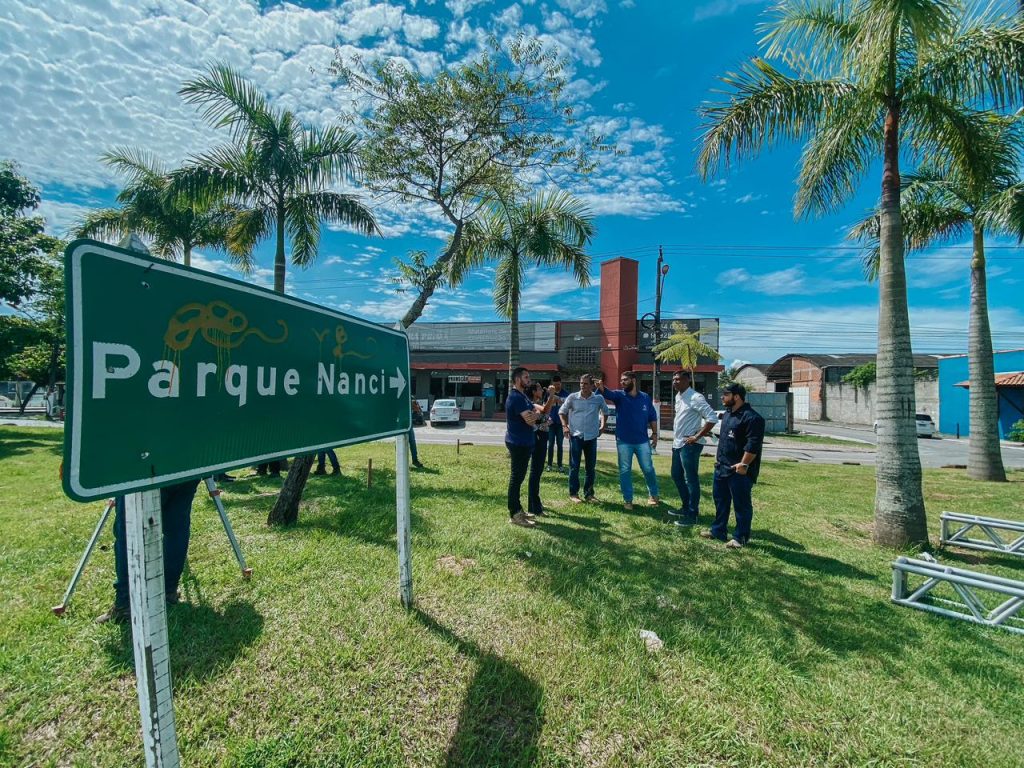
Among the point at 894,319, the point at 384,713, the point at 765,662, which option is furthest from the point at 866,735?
the point at 894,319

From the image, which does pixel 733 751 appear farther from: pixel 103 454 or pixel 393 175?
pixel 393 175

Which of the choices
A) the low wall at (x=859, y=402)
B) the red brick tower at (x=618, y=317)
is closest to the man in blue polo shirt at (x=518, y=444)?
the red brick tower at (x=618, y=317)

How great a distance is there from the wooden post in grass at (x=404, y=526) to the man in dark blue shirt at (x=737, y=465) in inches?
126

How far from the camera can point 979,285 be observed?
9328mm

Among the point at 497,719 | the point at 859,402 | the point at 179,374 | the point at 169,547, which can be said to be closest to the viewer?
the point at 179,374

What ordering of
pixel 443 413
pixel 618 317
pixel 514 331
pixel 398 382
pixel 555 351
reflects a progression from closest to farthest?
pixel 398 382, pixel 514 331, pixel 443 413, pixel 618 317, pixel 555 351

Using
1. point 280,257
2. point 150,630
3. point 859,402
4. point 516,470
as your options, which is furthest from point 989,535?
point 859,402

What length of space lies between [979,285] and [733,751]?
12113 millimetres

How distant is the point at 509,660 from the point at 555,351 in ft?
92.7

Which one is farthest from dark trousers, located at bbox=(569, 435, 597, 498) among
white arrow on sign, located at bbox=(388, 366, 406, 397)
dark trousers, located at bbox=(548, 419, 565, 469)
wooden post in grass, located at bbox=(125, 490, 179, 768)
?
wooden post in grass, located at bbox=(125, 490, 179, 768)

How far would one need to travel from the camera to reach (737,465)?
448 cm

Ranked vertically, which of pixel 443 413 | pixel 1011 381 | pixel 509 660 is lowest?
pixel 509 660

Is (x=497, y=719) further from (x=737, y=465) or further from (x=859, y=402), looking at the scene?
(x=859, y=402)

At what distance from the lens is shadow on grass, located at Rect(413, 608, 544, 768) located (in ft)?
6.15
